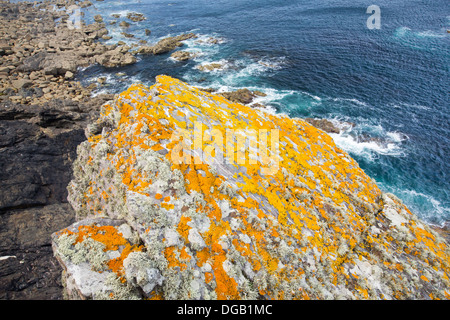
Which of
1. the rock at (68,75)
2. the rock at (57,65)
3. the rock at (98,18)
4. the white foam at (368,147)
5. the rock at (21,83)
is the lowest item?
the white foam at (368,147)

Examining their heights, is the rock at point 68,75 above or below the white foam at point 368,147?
above

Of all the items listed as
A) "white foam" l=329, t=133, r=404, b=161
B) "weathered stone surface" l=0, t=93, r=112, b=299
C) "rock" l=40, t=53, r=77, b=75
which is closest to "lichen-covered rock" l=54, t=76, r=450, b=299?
"weathered stone surface" l=0, t=93, r=112, b=299

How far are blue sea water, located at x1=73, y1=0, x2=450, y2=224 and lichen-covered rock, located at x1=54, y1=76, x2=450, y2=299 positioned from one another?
2346cm

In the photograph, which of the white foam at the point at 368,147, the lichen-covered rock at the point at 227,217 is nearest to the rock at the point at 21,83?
the lichen-covered rock at the point at 227,217

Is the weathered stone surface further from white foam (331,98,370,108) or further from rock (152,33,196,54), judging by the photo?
rock (152,33,196,54)

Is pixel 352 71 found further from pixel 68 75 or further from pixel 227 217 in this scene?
pixel 68 75

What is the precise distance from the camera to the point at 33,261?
30.1 ft

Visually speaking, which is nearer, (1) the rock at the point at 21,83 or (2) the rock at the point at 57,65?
(1) the rock at the point at 21,83

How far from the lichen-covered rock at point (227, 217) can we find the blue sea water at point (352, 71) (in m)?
23.5

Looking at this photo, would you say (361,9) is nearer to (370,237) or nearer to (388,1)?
(388,1)

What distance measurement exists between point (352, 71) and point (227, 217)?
2099 inches

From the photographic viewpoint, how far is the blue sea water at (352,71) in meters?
30.7

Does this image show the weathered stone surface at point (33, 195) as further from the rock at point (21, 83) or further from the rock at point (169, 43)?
the rock at point (169, 43)

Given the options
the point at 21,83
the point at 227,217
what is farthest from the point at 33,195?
the point at 21,83
